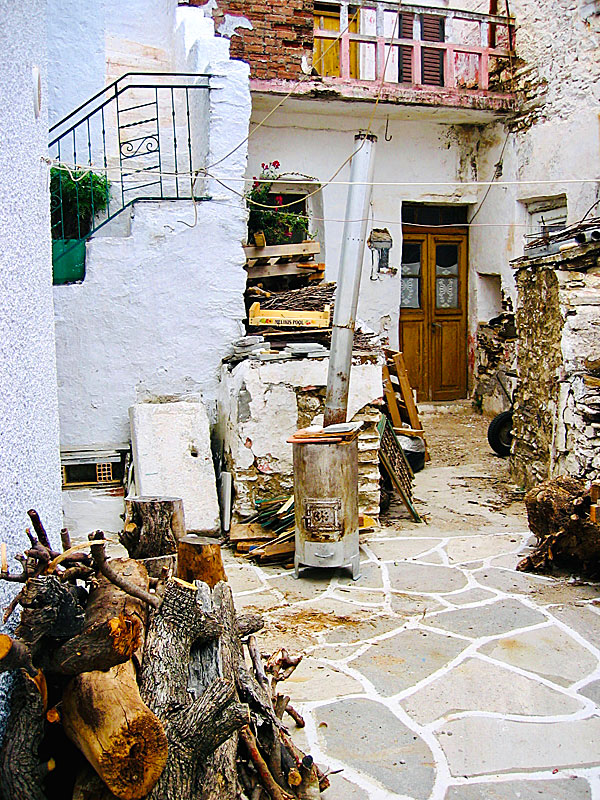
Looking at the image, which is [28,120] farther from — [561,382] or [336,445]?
[561,382]

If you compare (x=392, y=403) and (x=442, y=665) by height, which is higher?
(x=392, y=403)

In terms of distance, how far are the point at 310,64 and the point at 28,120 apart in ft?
25.2

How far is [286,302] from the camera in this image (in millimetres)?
7555

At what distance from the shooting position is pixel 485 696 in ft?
12.7

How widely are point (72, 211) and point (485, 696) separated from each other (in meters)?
6.78

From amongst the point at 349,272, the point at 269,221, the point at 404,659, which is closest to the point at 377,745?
the point at 404,659

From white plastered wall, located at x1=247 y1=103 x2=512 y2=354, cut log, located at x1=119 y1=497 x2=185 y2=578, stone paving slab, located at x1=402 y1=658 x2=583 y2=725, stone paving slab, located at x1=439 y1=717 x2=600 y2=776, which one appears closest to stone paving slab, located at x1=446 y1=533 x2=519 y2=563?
stone paving slab, located at x1=402 y1=658 x2=583 y2=725

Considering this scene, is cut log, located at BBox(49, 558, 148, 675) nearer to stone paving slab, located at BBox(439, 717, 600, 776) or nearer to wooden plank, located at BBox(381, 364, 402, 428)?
stone paving slab, located at BBox(439, 717, 600, 776)

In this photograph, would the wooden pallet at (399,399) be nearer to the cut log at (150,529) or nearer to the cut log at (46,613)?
the cut log at (150,529)

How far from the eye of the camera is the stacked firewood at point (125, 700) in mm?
2090

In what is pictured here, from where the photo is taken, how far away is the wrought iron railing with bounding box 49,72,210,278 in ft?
25.1

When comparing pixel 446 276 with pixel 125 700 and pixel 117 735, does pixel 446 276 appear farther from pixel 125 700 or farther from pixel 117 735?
pixel 117 735

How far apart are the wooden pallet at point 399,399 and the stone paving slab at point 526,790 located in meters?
5.68

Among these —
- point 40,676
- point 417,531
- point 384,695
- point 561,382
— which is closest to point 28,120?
point 40,676
